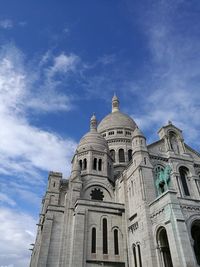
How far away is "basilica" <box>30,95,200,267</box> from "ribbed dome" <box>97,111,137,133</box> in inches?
635

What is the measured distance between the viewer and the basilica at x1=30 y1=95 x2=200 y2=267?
70.7ft

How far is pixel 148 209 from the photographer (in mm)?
24250

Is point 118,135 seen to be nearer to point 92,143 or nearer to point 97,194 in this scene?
point 92,143

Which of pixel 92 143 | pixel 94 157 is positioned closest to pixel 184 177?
pixel 94 157

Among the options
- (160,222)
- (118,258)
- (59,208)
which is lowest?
(118,258)

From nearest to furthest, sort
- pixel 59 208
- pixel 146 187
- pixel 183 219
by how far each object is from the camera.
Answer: pixel 183 219, pixel 146 187, pixel 59 208

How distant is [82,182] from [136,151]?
8.90 meters

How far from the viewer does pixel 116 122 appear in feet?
172

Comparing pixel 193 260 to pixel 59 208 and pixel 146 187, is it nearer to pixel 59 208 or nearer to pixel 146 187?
pixel 146 187

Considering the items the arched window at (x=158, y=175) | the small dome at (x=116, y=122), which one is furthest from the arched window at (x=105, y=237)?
the small dome at (x=116, y=122)

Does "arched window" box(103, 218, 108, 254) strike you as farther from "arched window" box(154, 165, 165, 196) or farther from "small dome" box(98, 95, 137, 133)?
"small dome" box(98, 95, 137, 133)

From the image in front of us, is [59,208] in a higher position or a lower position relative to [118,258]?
higher

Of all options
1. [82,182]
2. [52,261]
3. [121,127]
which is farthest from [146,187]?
[121,127]

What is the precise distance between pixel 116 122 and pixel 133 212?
27.7 metres
